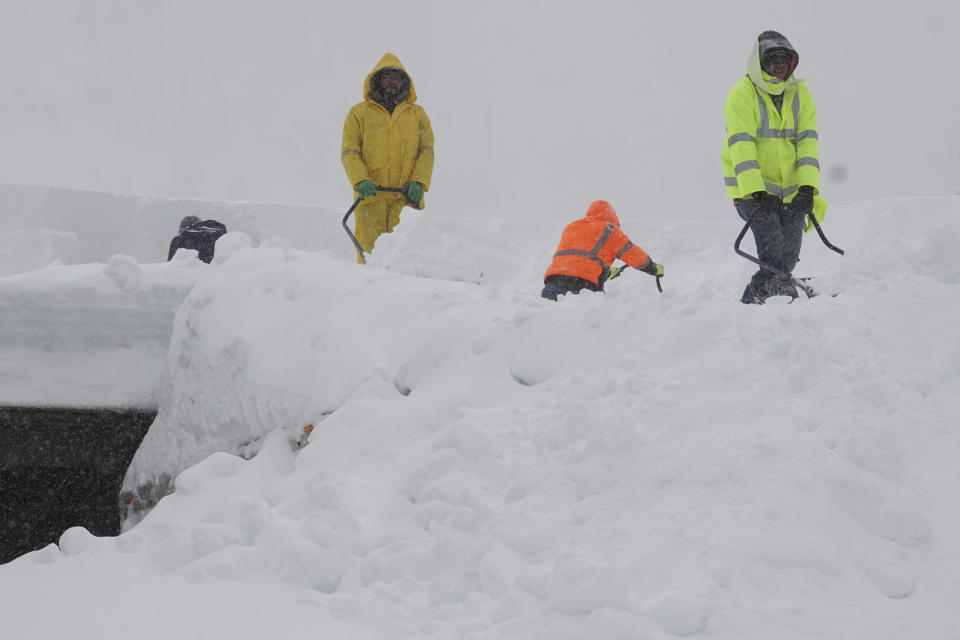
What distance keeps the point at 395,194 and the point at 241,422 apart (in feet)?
8.95

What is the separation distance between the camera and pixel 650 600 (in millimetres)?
1970

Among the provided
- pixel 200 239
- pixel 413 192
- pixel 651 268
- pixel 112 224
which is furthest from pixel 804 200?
pixel 112 224

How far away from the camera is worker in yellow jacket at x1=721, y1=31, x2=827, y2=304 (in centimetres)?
481

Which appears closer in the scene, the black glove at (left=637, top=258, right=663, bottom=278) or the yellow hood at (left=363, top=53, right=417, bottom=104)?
the black glove at (left=637, top=258, right=663, bottom=278)

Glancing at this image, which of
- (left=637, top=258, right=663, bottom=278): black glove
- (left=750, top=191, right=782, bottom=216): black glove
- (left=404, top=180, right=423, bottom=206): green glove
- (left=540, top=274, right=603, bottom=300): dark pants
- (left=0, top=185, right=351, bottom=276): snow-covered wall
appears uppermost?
(left=750, top=191, right=782, bottom=216): black glove

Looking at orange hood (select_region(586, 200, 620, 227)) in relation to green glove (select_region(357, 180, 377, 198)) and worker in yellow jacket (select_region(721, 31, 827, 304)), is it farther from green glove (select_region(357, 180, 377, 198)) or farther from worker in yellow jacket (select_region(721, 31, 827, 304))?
green glove (select_region(357, 180, 377, 198))

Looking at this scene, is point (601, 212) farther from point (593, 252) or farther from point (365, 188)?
point (365, 188)

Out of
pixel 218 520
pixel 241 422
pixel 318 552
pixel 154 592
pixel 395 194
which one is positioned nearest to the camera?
pixel 154 592

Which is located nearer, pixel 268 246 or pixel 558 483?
pixel 558 483

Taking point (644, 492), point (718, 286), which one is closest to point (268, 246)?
point (718, 286)

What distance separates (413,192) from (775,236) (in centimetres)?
265

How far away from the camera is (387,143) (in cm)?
639

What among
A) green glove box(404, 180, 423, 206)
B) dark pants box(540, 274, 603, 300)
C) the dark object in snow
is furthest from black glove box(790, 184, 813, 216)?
the dark object in snow

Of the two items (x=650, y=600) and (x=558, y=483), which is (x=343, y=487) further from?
(x=650, y=600)
